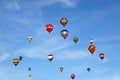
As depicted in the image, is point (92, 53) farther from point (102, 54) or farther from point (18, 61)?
point (18, 61)

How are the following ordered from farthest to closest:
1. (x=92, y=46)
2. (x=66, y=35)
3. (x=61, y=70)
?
1. (x=61, y=70)
2. (x=92, y=46)
3. (x=66, y=35)

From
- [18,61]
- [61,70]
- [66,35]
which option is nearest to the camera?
[66,35]

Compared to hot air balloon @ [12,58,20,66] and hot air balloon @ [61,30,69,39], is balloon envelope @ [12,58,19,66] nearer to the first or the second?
hot air balloon @ [12,58,20,66]

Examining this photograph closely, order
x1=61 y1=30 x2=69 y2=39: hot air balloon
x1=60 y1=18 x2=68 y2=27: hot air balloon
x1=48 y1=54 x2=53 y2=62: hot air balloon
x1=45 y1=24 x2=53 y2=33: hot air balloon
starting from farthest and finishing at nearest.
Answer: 1. x1=48 y1=54 x2=53 y2=62: hot air balloon
2. x1=60 y1=18 x2=68 y2=27: hot air balloon
3. x1=45 y1=24 x2=53 y2=33: hot air balloon
4. x1=61 y1=30 x2=69 y2=39: hot air balloon

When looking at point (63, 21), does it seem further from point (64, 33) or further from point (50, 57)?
point (50, 57)

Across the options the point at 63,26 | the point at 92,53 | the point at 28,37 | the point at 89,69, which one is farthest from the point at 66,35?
the point at 89,69

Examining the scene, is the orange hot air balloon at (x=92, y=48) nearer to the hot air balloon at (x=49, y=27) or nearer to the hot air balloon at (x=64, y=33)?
the hot air balloon at (x=64, y=33)

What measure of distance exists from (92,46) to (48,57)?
1378 centimetres

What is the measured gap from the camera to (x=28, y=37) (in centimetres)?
12788

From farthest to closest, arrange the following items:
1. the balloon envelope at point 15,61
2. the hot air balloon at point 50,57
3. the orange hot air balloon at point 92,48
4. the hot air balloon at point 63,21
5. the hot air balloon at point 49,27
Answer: the balloon envelope at point 15,61, the hot air balloon at point 50,57, the orange hot air balloon at point 92,48, the hot air balloon at point 63,21, the hot air balloon at point 49,27

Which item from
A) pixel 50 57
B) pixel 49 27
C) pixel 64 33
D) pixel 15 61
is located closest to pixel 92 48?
pixel 64 33

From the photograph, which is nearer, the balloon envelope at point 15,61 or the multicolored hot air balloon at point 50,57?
the multicolored hot air balloon at point 50,57

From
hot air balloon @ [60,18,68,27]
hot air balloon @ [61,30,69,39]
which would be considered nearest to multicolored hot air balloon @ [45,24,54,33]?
hot air balloon @ [60,18,68,27]

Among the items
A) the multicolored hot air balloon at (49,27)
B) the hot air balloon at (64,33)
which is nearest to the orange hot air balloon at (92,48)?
the hot air balloon at (64,33)
